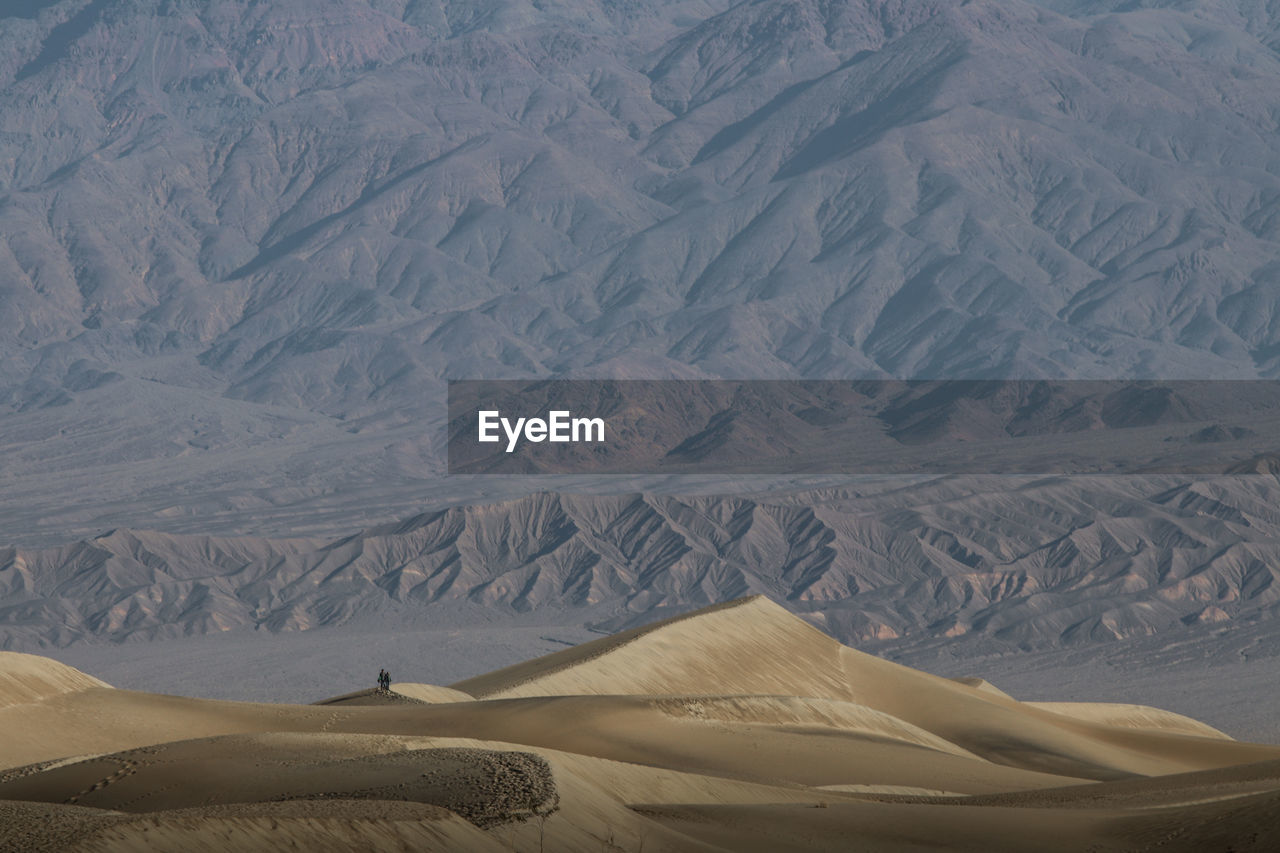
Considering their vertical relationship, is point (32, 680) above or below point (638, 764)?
above

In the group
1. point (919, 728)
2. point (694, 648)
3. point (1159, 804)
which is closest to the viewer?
point (1159, 804)

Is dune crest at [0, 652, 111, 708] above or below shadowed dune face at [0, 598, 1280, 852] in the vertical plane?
above

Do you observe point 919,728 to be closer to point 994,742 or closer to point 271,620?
point 994,742

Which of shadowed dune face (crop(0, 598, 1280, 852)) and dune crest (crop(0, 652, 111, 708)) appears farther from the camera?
dune crest (crop(0, 652, 111, 708))

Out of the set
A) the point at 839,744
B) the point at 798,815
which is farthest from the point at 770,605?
the point at 798,815

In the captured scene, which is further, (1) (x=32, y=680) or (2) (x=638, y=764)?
(1) (x=32, y=680)

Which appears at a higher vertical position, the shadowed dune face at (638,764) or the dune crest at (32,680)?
the dune crest at (32,680)

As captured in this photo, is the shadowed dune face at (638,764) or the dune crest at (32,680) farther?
the dune crest at (32,680)

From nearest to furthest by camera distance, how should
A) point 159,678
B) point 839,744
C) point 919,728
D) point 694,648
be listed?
point 839,744 < point 919,728 < point 694,648 < point 159,678
